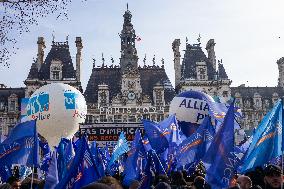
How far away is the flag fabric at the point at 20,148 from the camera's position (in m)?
11.9

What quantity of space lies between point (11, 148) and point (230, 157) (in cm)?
653

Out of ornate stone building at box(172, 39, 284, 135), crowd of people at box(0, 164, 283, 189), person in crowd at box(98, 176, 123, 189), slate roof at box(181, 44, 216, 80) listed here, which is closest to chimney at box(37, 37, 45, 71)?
ornate stone building at box(172, 39, 284, 135)

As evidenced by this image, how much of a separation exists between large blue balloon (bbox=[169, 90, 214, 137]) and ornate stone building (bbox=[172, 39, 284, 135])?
97.9ft

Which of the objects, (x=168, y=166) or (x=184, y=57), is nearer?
(x=168, y=166)

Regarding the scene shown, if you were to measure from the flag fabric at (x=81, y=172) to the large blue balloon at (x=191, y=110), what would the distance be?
41.4 ft

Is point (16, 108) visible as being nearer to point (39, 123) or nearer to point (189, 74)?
point (189, 74)

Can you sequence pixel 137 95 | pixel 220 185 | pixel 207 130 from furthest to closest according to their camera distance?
1. pixel 137 95
2. pixel 207 130
3. pixel 220 185

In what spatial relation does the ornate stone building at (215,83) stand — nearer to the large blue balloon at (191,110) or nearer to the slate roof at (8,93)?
the slate roof at (8,93)

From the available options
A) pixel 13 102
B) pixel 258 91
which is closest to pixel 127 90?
pixel 13 102

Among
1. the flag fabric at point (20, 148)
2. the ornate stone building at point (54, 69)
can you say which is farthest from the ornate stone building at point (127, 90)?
the flag fabric at point (20, 148)

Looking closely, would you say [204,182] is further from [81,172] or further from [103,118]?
[103,118]

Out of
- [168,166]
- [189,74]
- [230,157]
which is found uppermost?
[189,74]

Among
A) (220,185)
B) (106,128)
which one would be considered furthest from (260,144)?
(106,128)

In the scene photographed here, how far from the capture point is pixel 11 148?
39.9 ft
